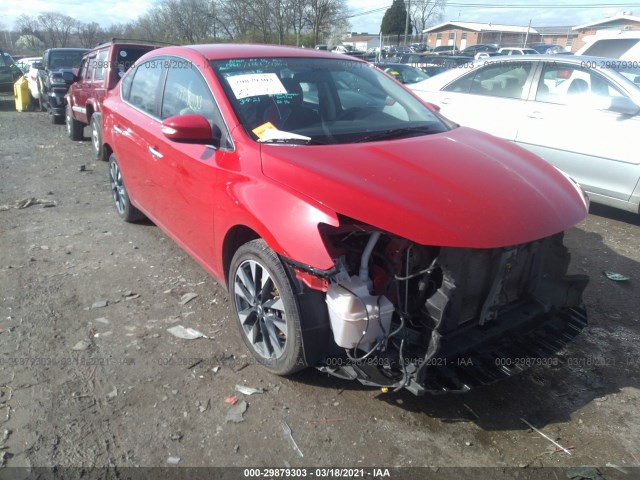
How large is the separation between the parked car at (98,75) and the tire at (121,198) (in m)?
2.44

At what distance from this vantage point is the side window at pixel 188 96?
317 cm

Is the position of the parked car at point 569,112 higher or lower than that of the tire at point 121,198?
higher

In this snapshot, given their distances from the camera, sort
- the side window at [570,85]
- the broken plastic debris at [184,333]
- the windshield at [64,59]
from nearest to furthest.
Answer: the broken plastic debris at [184,333], the side window at [570,85], the windshield at [64,59]

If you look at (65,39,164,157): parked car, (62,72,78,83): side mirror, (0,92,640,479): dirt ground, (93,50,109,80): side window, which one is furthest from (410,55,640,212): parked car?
(62,72,78,83): side mirror

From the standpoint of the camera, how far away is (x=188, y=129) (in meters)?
2.98

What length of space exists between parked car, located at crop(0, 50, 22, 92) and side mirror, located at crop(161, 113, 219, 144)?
55.5 ft

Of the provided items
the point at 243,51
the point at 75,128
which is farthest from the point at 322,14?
the point at 243,51

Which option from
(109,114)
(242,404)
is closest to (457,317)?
(242,404)

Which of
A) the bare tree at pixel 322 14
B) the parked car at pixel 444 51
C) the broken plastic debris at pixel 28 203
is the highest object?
the bare tree at pixel 322 14

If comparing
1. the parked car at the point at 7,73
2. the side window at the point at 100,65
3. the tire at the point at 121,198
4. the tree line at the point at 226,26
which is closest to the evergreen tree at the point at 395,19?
the tree line at the point at 226,26

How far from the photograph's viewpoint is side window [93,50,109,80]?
8458 mm

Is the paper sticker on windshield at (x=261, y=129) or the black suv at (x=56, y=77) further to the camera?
the black suv at (x=56, y=77)

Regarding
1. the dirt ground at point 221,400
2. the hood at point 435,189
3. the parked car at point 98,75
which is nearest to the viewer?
the hood at point 435,189

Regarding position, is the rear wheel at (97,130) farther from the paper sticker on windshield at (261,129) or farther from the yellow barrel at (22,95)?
the yellow barrel at (22,95)
